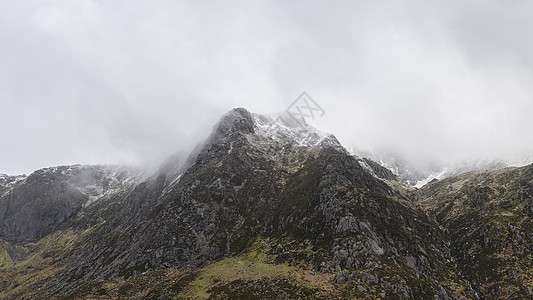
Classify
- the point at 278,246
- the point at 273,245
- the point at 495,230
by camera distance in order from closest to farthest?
the point at 278,246 → the point at 495,230 → the point at 273,245

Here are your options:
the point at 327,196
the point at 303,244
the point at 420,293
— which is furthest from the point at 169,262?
→ the point at 420,293

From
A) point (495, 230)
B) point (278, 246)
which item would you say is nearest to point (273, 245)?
point (278, 246)

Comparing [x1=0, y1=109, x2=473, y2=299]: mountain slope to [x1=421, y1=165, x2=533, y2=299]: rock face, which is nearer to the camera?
[x1=0, y1=109, x2=473, y2=299]: mountain slope

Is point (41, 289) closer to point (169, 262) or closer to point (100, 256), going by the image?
point (100, 256)

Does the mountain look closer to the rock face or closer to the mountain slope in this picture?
the mountain slope

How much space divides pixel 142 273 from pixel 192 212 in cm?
3833

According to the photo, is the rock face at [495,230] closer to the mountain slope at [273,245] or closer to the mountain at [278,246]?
the mountain at [278,246]

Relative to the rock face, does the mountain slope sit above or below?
above

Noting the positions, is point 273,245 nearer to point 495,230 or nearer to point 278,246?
point 278,246

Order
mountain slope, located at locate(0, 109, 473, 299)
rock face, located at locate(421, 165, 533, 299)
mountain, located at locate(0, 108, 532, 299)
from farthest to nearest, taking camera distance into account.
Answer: rock face, located at locate(421, 165, 533, 299) < mountain slope, located at locate(0, 109, 473, 299) < mountain, located at locate(0, 108, 532, 299)

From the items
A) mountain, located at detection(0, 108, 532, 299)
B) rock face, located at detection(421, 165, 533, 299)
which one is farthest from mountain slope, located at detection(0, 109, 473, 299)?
rock face, located at detection(421, 165, 533, 299)

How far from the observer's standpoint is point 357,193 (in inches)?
4385

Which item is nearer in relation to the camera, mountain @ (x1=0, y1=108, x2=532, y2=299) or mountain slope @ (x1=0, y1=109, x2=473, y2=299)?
mountain @ (x1=0, y1=108, x2=532, y2=299)

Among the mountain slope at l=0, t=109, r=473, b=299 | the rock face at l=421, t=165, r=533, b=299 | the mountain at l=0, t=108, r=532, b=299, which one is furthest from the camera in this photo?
the rock face at l=421, t=165, r=533, b=299
